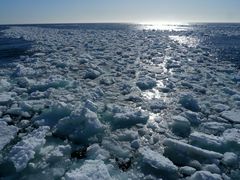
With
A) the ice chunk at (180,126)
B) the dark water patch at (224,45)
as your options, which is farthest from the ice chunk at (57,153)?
the dark water patch at (224,45)

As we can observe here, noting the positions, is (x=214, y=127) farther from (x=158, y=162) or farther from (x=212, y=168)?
(x=158, y=162)

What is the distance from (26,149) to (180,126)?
265 cm

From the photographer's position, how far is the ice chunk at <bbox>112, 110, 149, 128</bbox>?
5.20 m

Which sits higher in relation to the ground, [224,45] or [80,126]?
[80,126]

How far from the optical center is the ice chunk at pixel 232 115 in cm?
562

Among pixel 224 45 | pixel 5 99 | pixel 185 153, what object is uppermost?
pixel 5 99

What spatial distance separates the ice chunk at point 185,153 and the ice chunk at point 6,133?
7.75ft

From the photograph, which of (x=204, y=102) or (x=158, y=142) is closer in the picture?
(x=158, y=142)

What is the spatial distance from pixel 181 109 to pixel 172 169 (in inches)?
99.1

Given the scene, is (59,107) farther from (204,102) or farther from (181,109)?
(204,102)

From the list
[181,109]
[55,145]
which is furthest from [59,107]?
[181,109]

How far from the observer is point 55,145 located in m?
4.36

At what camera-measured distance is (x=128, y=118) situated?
17.4ft

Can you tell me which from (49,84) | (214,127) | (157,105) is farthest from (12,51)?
(214,127)
